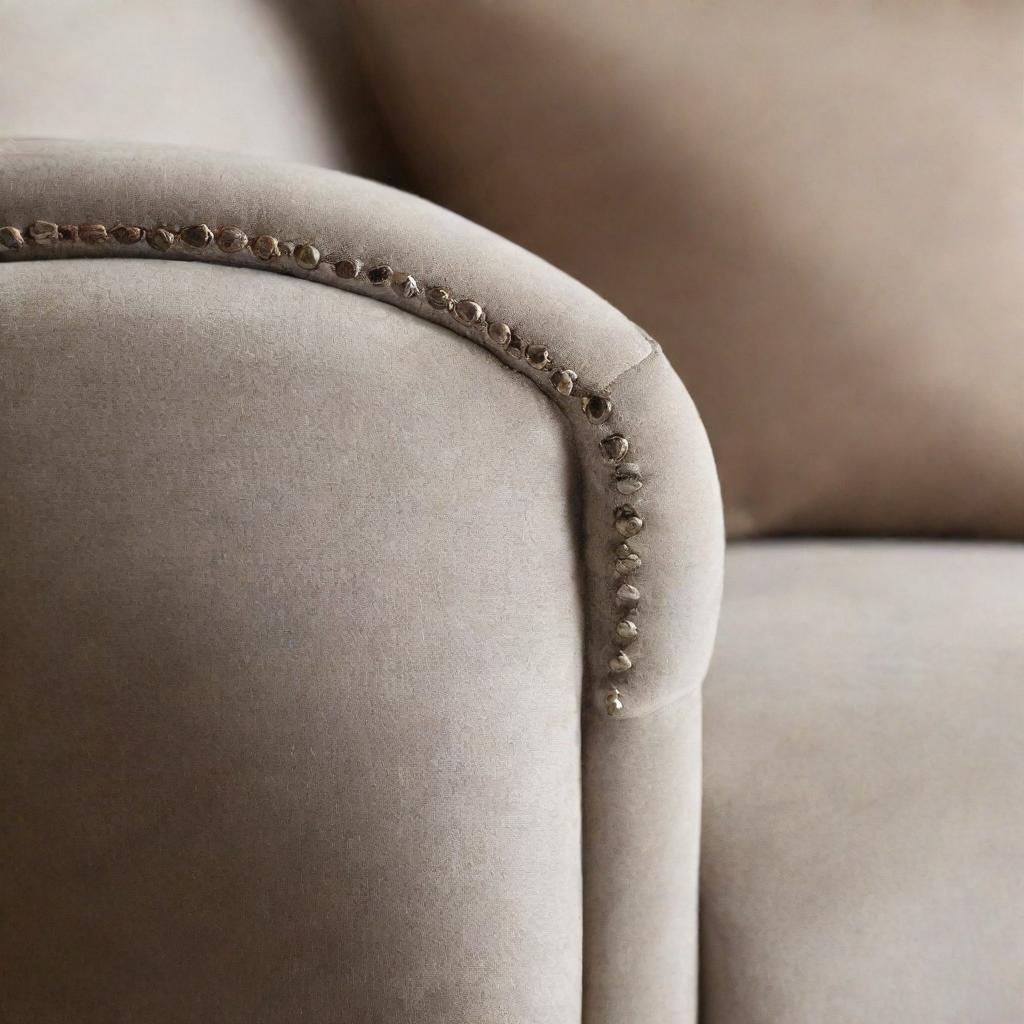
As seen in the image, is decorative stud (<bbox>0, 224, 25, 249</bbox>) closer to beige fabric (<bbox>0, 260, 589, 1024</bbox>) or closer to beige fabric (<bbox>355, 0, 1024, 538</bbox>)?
beige fabric (<bbox>0, 260, 589, 1024</bbox>)

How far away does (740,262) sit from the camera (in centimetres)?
51

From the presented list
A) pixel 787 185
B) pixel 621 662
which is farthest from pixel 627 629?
pixel 787 185

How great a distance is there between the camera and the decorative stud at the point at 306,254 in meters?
0.25

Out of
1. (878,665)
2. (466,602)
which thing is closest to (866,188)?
(878,665)

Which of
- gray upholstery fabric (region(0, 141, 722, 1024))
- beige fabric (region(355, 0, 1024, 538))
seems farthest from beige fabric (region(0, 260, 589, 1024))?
beige fabric (region(355, 0, 1024, 538))

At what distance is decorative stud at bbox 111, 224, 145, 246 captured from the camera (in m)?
0.25

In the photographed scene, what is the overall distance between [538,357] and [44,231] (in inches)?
5.1

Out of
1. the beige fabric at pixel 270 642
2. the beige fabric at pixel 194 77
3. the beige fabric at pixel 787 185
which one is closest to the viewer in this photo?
the beige fabric at pixel 270 642

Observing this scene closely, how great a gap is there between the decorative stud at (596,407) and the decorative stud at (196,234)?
0.34ft

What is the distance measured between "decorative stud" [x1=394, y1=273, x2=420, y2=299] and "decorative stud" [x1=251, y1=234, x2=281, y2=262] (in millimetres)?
31

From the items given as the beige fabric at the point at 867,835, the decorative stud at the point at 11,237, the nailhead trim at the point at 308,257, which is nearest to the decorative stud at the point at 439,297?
the nailhead trim at the point at 308,257

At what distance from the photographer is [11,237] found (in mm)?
248

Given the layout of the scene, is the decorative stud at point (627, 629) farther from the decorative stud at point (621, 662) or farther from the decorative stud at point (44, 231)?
the decorative stud at point (44, 231)

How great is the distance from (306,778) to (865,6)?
0.50 m
